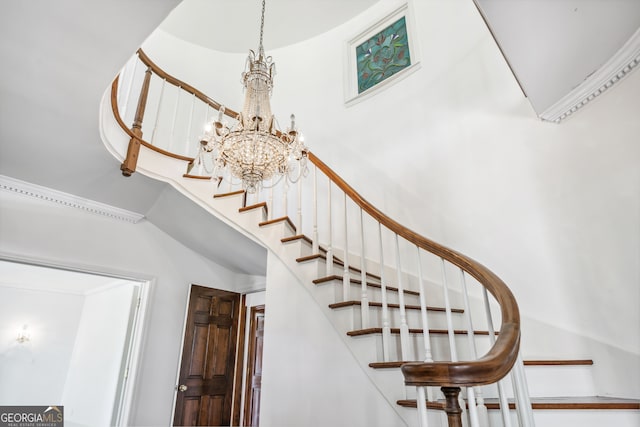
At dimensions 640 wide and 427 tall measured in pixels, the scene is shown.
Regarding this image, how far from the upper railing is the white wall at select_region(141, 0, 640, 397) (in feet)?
1.08

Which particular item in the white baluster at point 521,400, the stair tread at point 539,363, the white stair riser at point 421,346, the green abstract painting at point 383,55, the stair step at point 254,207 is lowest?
→ the white baluster at point 521,400

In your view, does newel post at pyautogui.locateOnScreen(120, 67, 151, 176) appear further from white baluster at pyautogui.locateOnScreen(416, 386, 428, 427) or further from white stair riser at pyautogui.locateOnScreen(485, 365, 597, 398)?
white stair riser at pyautogui.locateOnScreen(485, 365, 597, 398)

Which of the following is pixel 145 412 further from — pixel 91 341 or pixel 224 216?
pixel 91 341

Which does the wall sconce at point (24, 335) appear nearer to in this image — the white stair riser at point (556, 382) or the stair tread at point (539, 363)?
the stair tread at point (539, 363)

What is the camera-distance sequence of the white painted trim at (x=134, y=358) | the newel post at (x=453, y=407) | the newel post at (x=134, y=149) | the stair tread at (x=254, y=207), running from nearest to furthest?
1. the newel post at (x=453, y=407)
2. the newel post at (x=134, y=149)
3. the stair tread at (x=254, y=207)
4. the white painted trim at (x=134, y=358)

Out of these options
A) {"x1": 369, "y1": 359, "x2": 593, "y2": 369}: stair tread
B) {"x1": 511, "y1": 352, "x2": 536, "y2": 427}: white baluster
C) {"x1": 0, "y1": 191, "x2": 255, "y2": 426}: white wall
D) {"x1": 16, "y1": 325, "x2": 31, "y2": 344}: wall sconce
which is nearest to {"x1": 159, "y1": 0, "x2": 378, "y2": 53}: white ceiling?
{"x1": 0, "y1": 191, "x2": 255, "y2": 426}: white wall

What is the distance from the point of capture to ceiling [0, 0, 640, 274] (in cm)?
163

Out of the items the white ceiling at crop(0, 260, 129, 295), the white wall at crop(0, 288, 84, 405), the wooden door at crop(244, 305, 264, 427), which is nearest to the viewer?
the wooden door at crop(244, 305, 264, 427)

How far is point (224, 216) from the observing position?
3117 millimetres

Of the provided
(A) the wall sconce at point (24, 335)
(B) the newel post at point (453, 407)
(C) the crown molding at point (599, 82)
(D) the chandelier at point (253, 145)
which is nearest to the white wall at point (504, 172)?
(C) the crown molding at point (599, 82)

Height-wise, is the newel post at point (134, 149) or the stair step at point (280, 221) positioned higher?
the newel post at point (134, 149)

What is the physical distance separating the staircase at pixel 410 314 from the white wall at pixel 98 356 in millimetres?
2222

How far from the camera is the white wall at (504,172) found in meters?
2.07

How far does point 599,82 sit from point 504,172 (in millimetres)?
817
